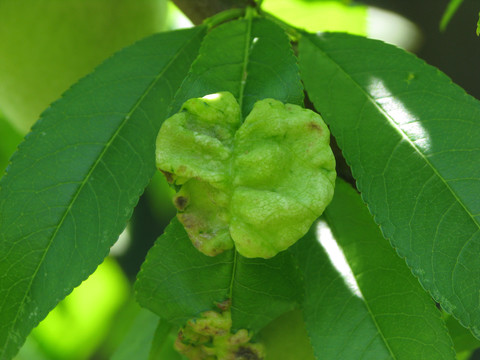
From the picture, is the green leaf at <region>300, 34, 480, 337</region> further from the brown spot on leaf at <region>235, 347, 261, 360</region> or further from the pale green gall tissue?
the brown spot on leaf at <region>235, 347, 261, 360</region>

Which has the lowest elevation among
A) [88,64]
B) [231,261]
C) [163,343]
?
[163,343]

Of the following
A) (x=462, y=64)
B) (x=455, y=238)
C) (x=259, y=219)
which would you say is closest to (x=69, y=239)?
(x=259, y=219)

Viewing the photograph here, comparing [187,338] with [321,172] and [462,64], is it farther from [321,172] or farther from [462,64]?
[462,64]

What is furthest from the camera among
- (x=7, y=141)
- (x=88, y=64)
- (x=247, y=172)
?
(x=7, y=141)

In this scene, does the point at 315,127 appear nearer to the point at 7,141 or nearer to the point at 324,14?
the point at 324,14

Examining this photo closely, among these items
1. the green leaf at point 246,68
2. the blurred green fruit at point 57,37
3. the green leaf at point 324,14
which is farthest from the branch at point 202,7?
the green leaf at point 324,14

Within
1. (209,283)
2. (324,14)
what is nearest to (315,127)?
(209,283)

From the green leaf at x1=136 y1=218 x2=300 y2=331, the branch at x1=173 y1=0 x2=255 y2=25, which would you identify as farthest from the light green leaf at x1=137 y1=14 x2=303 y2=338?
the branch at x1=173 y1=0 x2=255 y2=25
